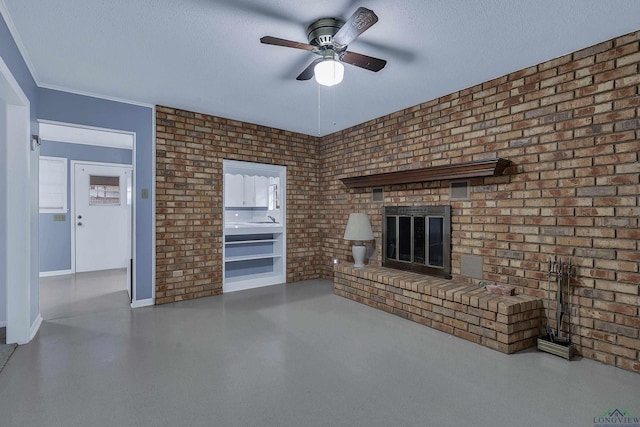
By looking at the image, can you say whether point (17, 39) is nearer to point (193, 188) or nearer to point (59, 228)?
point (193, 188)

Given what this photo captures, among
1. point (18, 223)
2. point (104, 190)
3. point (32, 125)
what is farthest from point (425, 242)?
point (104, 190)

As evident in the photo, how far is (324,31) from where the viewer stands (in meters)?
2.37

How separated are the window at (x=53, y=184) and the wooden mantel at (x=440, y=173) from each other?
534 centimetres

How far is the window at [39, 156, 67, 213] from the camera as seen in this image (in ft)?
19.1

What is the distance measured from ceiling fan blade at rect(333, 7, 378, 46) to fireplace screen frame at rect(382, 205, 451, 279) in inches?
91.9

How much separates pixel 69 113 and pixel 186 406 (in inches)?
138

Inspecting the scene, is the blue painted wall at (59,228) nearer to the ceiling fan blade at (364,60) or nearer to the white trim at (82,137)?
the white trim at (82,137)

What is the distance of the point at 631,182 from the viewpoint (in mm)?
2455

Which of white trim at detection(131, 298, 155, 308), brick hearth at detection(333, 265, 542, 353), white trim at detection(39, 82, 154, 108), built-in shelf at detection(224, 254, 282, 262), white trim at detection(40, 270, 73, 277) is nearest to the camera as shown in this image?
brick hearth at detection(333, 265, 542, 353)

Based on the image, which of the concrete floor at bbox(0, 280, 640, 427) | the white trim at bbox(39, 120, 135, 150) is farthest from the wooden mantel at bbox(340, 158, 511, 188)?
the white trim at bbox(39, 120, 135, 150)

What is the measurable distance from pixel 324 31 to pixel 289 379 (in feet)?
8.34

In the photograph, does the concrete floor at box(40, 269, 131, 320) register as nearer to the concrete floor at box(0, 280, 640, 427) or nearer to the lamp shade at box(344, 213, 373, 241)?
the concrete floor at box(0, 280, 640, 427)

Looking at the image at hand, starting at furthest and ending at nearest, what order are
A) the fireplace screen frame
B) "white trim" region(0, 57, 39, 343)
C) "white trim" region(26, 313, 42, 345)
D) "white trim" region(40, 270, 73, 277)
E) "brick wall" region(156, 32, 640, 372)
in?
"white trim" region(40, 270, 73, 277) → the fireplace screen frame → "white trim" region(26, 313, 42, 345) → "white trim" region(0, 57, 39, 343) → "brick wall" region(156, 32, 640, 372)

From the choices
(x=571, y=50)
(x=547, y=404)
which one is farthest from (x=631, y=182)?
(x=547, y=404)
